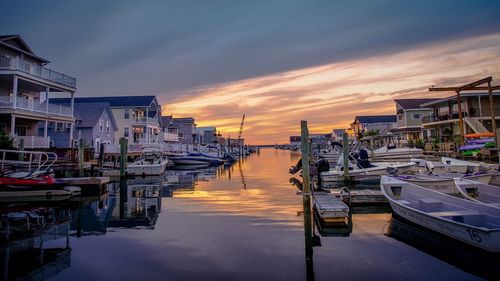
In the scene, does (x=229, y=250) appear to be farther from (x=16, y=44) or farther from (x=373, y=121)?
(x=373, y=121)

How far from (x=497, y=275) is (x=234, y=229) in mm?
8460

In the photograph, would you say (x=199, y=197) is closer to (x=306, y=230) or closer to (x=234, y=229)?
(x=234, y=229)

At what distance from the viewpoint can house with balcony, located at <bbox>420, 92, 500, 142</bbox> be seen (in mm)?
42269

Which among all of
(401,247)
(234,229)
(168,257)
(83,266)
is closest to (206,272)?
(168,257)

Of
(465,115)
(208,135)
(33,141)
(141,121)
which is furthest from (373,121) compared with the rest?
(33,141)

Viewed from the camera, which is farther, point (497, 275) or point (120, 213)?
point (120, 213)

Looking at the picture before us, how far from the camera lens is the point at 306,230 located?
12.7m

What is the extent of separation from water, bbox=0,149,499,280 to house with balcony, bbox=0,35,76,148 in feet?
57.2

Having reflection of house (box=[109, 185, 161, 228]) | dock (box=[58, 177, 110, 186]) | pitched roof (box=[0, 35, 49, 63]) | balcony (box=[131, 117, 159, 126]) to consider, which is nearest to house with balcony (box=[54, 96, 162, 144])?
balcony (box=[131, 117, 159, 126])

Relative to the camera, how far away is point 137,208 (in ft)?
60.6

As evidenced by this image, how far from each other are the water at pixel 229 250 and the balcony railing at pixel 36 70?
1958 cm

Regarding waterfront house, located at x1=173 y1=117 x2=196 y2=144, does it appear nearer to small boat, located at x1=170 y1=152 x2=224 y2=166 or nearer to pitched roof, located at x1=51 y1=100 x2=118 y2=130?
small boat, located at x1=170 y1=152 x2=224 y2=166

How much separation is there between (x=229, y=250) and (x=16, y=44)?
1365 inches

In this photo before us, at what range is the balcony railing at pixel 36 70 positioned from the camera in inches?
1181
